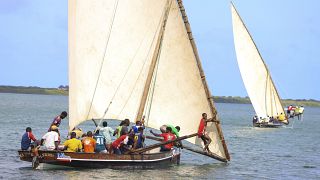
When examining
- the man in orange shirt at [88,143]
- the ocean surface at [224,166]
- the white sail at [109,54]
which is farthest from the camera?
the white sail at [109,54]

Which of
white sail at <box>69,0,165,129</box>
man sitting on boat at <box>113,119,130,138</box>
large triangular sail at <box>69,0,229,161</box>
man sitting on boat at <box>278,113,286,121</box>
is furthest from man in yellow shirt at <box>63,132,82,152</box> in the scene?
man sitting on boat at <box>278,113,286,121</box>

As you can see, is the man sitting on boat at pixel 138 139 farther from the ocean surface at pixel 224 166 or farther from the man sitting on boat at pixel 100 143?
the man sitting on boat at pixel 100 143

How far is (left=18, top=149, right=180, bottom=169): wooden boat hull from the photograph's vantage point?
33688 millimetres

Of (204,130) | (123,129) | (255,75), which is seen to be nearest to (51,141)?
(123,129)

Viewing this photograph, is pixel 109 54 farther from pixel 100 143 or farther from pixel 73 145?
pixel 73 145

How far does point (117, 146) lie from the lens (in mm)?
35062

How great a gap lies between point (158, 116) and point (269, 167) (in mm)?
8648

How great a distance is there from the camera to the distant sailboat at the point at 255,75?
293 ft

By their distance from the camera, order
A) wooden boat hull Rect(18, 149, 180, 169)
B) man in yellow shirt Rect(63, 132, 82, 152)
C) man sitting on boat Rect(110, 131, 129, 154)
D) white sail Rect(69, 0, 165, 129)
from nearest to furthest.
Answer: wooden boat hull Rect(18, 149, 180, 169) < man in yellow shirt Rect(63, 132, 82, 152) < man sitting on boat Rect(110, 131, 129, 154) < white sail Rect(69, 0, 165, 129)

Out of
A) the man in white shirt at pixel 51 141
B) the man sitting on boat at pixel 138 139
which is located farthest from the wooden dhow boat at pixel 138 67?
the man in white shirt at pixel 51 141

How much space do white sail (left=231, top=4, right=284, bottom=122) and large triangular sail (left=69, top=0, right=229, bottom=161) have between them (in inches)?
1954

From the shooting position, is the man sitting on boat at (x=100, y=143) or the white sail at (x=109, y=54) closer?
the man sitting on boat at (x=100, y=143)

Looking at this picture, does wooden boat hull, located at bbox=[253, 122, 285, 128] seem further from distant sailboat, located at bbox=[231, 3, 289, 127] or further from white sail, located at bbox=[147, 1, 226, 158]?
white sail, located at bbox=[147, 1, 226, 158]

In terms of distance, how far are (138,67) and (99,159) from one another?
667cm
